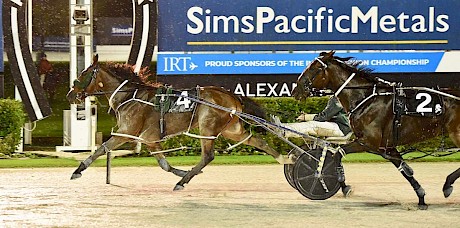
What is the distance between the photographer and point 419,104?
793cm

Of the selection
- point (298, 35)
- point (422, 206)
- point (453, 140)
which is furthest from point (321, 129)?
point (298, 35)

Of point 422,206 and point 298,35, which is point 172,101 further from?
point 298,35

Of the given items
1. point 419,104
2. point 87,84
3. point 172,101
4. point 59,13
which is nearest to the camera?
point 419,104

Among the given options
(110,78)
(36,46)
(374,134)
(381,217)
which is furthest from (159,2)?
(381,217)

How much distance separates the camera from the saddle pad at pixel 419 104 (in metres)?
7.91

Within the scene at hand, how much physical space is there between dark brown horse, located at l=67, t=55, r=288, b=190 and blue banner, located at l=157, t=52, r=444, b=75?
3628 millimetres

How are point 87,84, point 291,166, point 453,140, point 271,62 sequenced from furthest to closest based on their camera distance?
1. point 271,62
2. point 87,84
3. point 291,166
4. point 453,140

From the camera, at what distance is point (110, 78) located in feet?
30.7

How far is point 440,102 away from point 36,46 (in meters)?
7.63

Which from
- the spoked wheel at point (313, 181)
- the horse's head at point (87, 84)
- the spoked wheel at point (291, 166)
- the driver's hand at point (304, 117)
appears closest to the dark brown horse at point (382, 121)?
the spoked wheel at point (313, 181)

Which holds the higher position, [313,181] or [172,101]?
[172,101]

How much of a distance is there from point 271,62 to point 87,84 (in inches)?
180

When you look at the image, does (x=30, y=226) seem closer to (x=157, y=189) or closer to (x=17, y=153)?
(x=157, y=189)

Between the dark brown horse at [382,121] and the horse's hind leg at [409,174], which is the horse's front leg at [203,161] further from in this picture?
the horse's hind leg at [409,174]
